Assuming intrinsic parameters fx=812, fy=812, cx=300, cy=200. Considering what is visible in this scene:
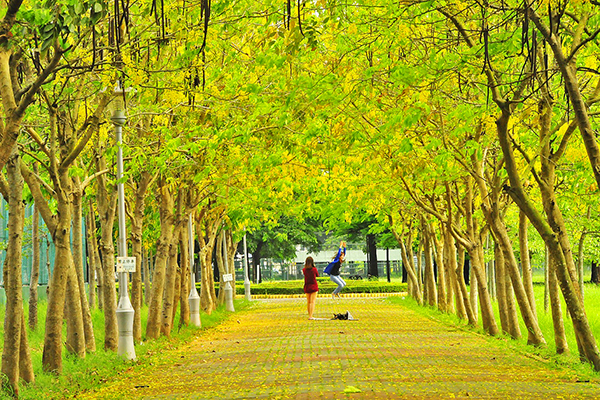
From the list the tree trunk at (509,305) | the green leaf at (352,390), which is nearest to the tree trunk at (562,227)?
the green leaf at (352,390)

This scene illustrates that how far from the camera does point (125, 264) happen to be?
15.3 m

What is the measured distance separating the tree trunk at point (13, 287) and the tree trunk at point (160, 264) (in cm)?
767

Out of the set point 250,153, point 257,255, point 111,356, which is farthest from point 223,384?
point 257,255

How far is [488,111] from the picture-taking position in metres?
12.6

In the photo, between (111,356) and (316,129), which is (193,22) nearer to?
(316,129)

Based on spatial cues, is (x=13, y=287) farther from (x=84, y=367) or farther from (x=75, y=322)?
(x=75, y=322)

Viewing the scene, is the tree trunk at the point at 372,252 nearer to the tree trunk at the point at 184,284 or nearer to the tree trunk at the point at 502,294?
the tree trunk at the point at 184,284

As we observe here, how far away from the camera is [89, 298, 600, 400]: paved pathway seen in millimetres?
10164

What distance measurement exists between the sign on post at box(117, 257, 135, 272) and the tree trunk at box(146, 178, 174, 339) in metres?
2.94

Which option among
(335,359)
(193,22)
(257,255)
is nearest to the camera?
(193,22)

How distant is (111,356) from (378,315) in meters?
14.9

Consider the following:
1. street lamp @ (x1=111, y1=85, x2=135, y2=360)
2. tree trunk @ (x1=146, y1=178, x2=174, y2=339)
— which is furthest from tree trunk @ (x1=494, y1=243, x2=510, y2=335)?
street lamp @ (x1=111, y1=85, x2=135, y2=360)

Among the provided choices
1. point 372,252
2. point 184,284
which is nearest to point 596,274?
point 372,252

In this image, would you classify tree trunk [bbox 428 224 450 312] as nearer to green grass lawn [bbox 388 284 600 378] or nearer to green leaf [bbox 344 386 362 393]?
green grass lawn [bbox 388 284 600 378]
